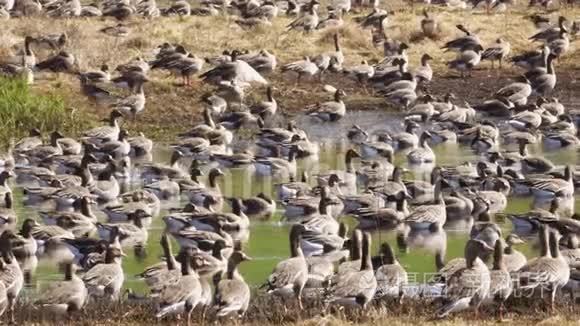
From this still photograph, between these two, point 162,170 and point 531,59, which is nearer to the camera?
point 162,170

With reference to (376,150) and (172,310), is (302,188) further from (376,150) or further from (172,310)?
(172,310)

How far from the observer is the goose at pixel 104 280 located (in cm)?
1886

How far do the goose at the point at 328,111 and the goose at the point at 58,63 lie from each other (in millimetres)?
5942

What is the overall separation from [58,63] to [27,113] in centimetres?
448

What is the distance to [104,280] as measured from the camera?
18.9m

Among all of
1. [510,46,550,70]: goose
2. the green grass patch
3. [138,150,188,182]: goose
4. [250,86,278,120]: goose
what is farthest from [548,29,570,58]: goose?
[138,150,188,182]: goose

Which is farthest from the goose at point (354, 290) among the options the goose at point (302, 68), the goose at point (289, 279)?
the goose at point (302, 68)

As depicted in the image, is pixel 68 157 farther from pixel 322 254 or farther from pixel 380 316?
pixel 380 316

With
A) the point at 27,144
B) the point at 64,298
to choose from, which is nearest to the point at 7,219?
the point at 27,144

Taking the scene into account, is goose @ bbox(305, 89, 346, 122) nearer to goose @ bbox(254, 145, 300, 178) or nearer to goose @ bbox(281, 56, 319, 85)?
goose @ bbox(281, 56, 319, 85)

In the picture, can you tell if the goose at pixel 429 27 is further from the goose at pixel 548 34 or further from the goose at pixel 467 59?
the goose at pixel 467 59

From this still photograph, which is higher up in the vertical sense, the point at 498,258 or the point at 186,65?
the point at 186,65

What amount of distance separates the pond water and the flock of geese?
0.23 meters

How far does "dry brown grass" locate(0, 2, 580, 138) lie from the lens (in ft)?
118
